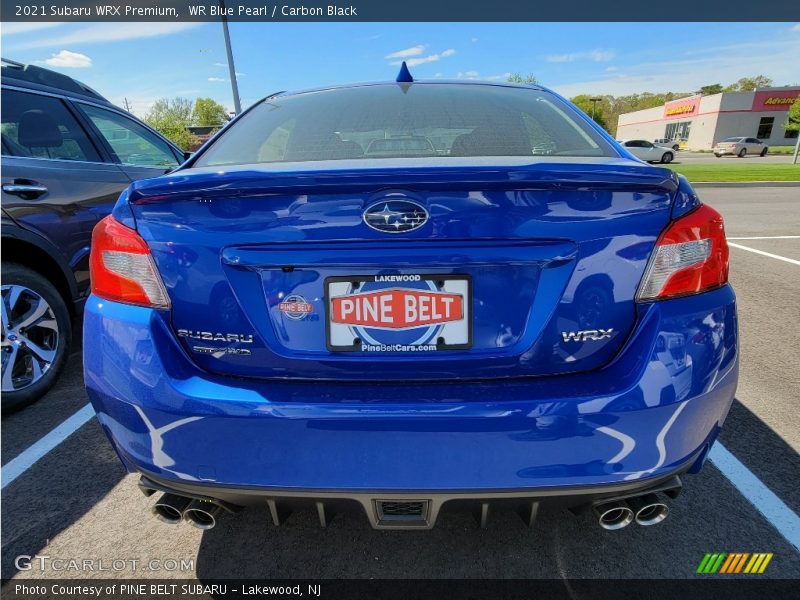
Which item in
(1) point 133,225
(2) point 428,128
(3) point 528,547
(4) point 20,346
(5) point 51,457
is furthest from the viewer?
(4) point 20,346

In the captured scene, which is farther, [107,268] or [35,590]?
[35,590]

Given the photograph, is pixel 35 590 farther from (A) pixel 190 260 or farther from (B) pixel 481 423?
(B) pixel 481 423

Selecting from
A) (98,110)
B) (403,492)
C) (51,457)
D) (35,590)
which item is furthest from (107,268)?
(98,110)

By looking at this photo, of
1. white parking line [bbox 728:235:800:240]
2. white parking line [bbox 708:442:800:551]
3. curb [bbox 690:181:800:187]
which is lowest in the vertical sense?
curb [bbox 690:181:800:187]

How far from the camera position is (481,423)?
4.23 feet

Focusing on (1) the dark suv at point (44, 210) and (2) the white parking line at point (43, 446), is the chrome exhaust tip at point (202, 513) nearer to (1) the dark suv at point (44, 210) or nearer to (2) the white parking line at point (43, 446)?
(2) the white parking line at point (43, 446)

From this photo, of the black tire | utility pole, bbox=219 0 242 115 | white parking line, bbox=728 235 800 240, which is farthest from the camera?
utility pole, bbox=219 0 242 115

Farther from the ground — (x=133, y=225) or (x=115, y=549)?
(x=133, y=225)

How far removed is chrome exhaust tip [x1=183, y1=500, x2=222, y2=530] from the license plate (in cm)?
66

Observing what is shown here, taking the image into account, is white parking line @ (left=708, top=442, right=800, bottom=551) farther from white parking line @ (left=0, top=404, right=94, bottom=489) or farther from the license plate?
white parking line @ (left=0, top=404, right=94, bottom=489)

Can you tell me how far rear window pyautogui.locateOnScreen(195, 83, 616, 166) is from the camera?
1.91 m

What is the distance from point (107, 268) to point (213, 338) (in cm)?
42

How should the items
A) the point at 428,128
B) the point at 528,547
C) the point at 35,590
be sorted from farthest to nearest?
1. the point at 428,128
2. the point at 528,547
3. the point at 35,590

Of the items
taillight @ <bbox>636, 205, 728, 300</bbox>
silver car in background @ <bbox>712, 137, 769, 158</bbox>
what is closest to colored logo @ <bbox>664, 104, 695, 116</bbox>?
silver car in background @ <bbox>712, 137, 769, 158</bbox>
